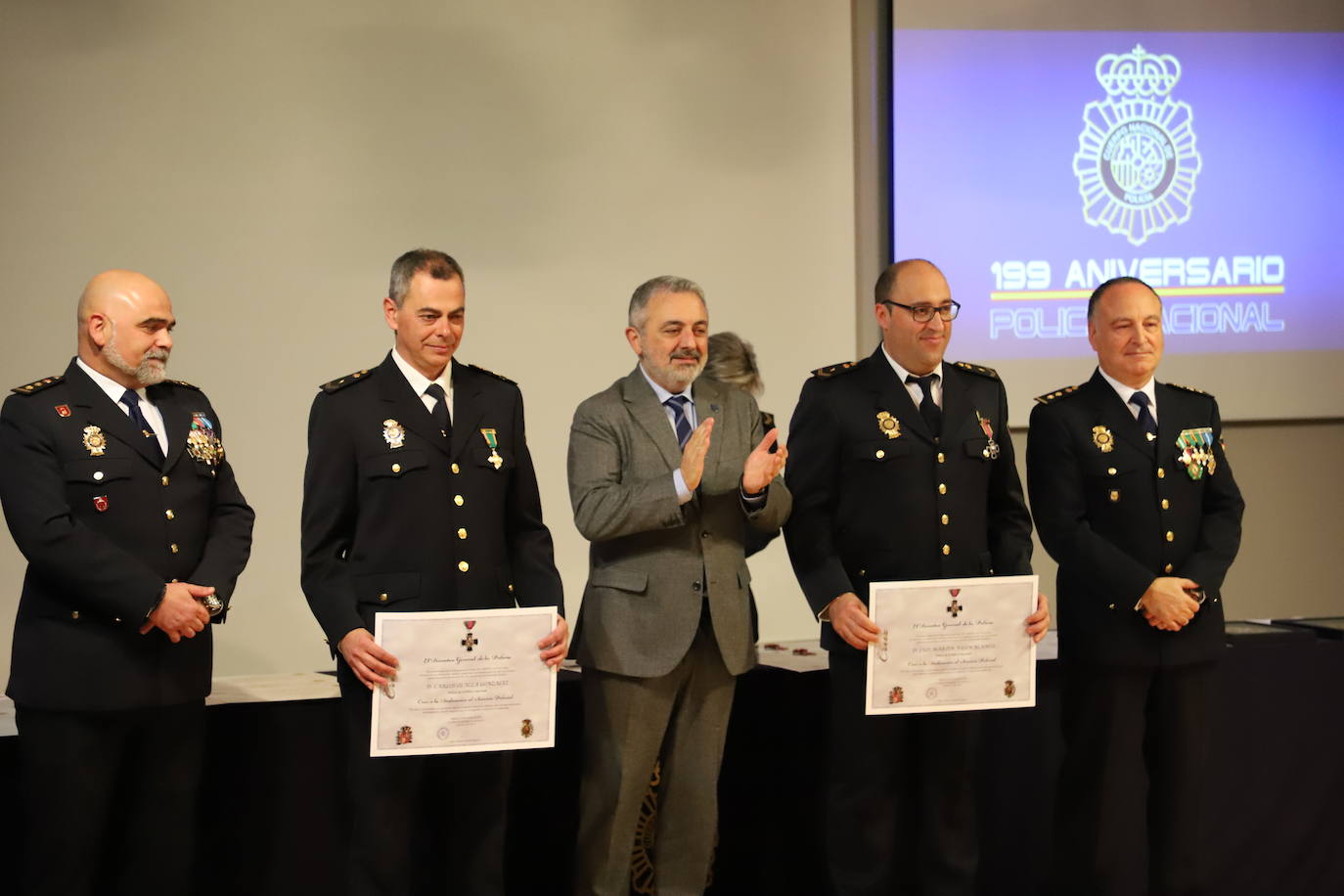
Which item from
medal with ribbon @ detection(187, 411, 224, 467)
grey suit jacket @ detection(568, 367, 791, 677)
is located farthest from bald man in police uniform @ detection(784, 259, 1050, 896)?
medal with ribbon @ detection(187, 411, 224, 467)

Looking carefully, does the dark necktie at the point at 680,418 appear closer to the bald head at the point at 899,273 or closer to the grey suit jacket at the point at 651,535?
the grey suit jacket at the point at 651,535

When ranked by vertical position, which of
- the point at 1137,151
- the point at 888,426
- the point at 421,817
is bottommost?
the point at 421,817

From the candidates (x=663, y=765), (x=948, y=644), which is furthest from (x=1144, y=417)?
(x=663, y=765)

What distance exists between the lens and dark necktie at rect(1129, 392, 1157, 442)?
10.8ft

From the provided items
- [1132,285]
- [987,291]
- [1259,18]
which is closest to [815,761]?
[1132,285]

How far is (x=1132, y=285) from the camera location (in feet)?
10.9

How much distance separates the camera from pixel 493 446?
2963mm

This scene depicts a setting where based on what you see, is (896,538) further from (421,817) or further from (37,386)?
(37,386)

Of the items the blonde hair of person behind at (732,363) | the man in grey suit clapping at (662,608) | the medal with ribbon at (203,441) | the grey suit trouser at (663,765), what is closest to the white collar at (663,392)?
the man in grey suit clapping at (662,608)

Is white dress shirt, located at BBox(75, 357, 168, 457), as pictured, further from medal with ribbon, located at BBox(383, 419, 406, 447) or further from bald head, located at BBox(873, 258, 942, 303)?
bald head, located at BBox(873, 258, 942, 303)

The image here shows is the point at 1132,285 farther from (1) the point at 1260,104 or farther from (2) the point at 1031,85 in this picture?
(1) the point at 1260,104

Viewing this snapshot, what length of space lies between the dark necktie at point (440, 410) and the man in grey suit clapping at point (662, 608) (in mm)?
340

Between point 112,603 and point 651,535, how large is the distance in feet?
3.89

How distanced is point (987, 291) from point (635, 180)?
5.09 feet
